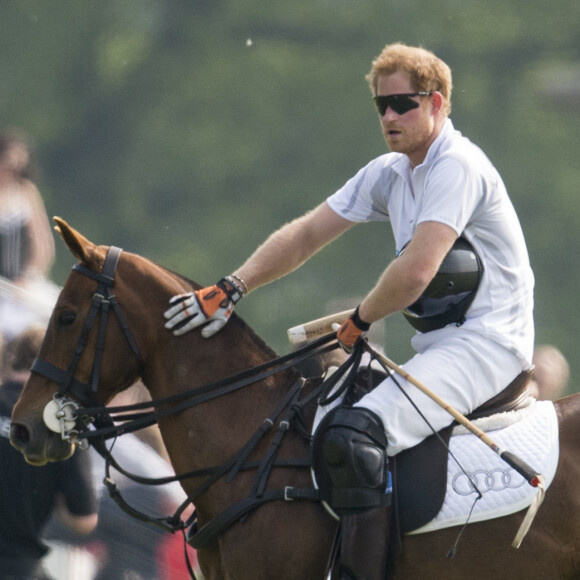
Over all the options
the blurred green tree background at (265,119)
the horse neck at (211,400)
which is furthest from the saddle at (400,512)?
the blurred green tree background at (265,119)

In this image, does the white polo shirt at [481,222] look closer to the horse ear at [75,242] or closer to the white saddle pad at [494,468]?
the white saddle pad at [494,468]

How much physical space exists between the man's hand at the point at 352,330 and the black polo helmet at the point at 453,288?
25 centimetres

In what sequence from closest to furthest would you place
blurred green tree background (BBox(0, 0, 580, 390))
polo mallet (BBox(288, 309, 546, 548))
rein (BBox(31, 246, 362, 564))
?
polo mallet (BBox(288, 309, 546, 548)) < rein (BBox(31, 246, 362, 564)) < blurred green tree background (BBox(0, 0, 580, 390))

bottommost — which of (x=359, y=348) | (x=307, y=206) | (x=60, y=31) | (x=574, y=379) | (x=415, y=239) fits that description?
(x=574, y=379)

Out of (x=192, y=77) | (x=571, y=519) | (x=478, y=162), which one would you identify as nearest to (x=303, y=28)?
(x=192, y=77)

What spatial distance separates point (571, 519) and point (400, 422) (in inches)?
26.8

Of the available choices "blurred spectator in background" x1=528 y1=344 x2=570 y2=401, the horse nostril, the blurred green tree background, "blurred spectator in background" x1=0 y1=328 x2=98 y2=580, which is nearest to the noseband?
the horse nostril

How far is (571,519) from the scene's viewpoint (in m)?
3.43

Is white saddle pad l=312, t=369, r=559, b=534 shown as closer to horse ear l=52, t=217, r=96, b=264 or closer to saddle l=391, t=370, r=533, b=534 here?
saddle l=391, t=370, r=533, b=534

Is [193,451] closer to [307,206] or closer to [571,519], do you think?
[571,519]

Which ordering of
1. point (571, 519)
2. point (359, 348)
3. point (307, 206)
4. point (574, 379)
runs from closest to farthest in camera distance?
point (571, 519) < point (359, 348) < point (307, 206) < point (574, 379)

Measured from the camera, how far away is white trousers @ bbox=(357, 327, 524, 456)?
3.48 meters

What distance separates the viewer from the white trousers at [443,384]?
3.48 metres

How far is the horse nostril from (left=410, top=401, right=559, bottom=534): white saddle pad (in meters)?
1.50
